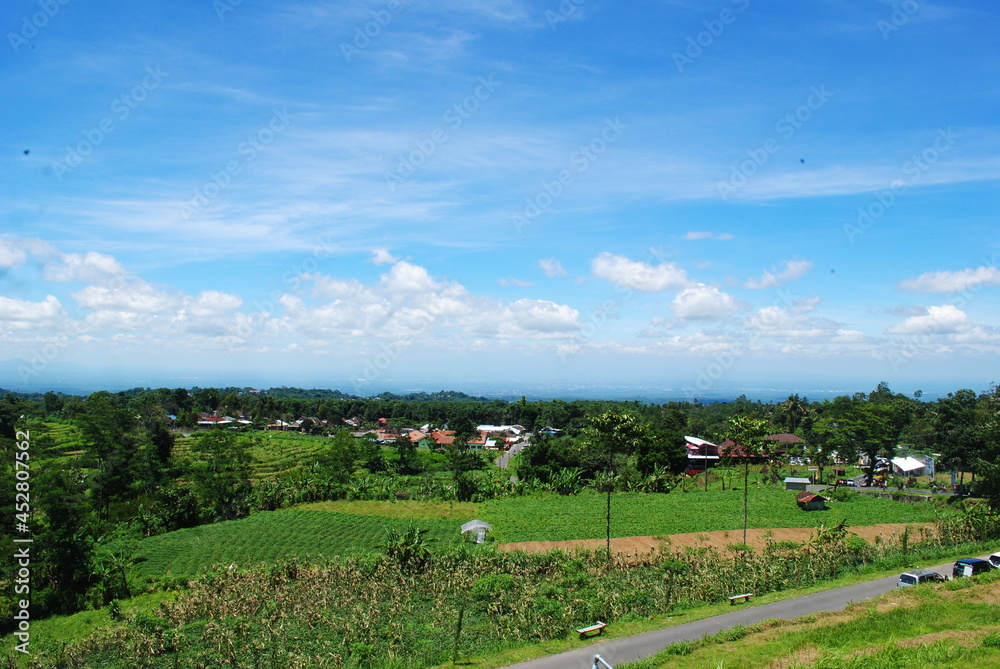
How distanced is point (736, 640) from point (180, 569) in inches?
980

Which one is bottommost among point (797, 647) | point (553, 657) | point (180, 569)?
point (180, 569)

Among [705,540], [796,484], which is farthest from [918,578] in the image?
[796,484]

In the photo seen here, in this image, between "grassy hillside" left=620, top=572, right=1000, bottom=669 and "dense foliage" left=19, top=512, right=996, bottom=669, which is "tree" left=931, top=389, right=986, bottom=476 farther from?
"grassy hillside" left=620, top=572, right=1000, bottom=669

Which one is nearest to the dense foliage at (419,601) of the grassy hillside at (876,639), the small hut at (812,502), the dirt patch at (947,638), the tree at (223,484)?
the grassy hillside at (876,639)

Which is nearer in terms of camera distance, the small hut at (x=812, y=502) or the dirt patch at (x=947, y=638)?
the dirt patch at (x=947, y=638)

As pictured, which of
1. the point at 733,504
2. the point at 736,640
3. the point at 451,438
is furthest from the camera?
the point at 451,438

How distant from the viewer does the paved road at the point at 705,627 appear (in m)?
13.6

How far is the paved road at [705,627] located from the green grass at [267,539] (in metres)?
16.6

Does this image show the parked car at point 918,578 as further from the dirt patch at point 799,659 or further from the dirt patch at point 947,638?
the dirt patch at point 799,659

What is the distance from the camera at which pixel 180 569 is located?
27641mm

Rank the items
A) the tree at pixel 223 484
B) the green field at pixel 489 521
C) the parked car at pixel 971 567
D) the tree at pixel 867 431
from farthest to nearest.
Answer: the tree at pixel 867 431
the tree at pixel 223 484
the green field at pixel 489 521
the parked car at pixel 971 567

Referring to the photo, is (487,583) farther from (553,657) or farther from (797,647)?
(797,647)

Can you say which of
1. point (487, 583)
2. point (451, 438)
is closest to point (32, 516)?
point (487, 583)

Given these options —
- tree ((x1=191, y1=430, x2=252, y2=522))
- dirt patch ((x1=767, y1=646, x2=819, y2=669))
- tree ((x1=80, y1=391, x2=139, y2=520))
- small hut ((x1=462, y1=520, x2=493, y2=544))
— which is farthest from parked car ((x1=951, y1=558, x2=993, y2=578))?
tree ((x1=80, y1=391, x2=139, y2=520))
